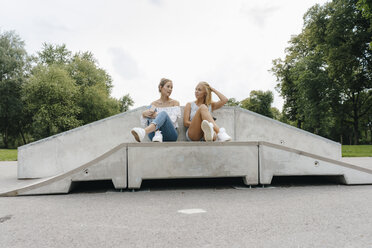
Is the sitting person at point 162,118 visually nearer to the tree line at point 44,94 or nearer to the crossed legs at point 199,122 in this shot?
the crossed legs at point 199,122

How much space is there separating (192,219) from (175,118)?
3.07 m

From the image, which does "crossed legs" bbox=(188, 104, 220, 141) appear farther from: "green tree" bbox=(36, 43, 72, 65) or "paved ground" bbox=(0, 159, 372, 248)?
"green tree" bbox=(36, 43, 72, 65)

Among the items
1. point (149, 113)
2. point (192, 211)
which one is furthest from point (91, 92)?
point (192, 211)

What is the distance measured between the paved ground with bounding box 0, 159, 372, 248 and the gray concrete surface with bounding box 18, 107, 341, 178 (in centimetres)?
246

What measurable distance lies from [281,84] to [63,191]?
32.4m

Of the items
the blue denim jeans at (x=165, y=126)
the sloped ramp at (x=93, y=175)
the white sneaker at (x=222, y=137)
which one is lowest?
the sloped ramp at (x=93, y=175)

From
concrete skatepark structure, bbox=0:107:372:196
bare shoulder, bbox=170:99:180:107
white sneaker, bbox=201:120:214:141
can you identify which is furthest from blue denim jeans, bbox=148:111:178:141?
bare shoulder, bbox=170:99:180:107

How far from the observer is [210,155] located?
13.1ft

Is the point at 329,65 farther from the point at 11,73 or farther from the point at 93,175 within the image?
the point at 11,73

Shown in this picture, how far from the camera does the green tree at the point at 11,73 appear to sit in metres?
27.7

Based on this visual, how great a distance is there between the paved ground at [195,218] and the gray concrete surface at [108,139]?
2.46m

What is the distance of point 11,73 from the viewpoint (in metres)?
28.3

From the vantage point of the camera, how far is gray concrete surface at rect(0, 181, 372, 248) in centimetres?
194

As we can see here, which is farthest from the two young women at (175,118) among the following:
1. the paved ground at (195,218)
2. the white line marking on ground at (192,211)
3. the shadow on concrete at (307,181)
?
the white line marking on ground at (192,211)
